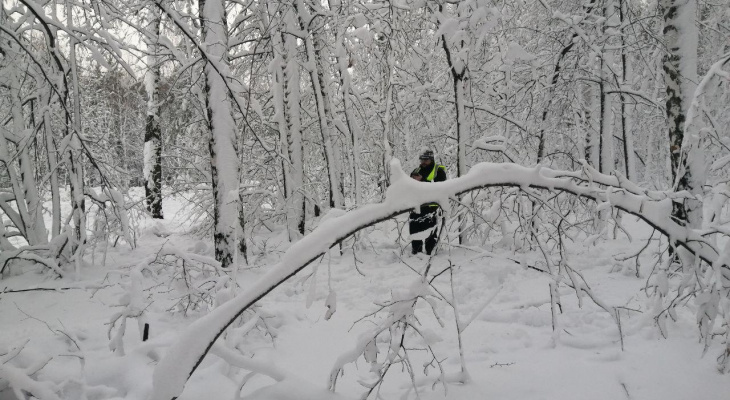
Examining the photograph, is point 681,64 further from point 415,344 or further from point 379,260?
point 379,260

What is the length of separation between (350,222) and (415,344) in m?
2.30

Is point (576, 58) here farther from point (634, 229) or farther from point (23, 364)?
point (23, 364)

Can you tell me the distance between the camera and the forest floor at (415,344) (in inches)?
98.1

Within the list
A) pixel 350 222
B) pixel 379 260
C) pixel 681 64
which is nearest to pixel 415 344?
pixel 350 222

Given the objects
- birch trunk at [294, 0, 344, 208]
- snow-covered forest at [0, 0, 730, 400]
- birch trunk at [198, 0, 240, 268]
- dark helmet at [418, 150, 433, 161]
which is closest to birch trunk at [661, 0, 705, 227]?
snow-covered forest at [0, 0, 730, 400]

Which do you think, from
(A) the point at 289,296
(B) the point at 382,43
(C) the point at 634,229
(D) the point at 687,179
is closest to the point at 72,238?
(A) the point at 289,296

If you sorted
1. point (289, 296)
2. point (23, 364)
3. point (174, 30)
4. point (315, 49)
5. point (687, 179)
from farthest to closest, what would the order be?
point (174, 30)
point (315, 49)
point (289, 296)
point (687, 179)
point (23, 364)

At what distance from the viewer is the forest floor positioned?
8.18 ft

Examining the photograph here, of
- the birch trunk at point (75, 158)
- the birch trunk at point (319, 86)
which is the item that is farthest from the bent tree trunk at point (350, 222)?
the birch trunk at point (319, 86)

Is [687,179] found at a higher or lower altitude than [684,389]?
higher

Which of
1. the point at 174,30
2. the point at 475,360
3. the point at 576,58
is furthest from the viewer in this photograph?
the point at 174,30

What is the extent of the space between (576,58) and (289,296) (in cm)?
567

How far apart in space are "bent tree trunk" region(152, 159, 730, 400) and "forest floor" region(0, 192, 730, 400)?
177 millimetres

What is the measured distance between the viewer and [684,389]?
2.58m
